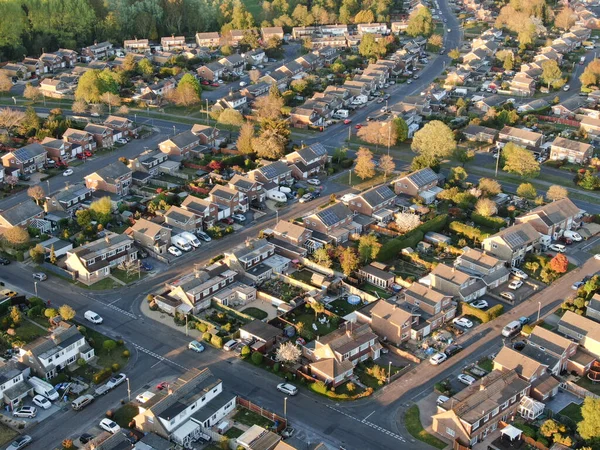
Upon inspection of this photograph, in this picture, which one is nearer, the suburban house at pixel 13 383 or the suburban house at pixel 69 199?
the suburban house at pixel 13 383

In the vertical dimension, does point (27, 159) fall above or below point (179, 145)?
above

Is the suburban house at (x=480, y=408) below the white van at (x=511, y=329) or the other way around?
the other way around

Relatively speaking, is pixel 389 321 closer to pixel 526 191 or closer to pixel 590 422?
pixel 590 422

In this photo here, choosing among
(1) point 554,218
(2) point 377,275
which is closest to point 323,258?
(2) point 377,275

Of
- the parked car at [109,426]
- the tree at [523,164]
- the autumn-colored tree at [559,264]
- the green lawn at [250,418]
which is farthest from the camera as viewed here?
the tree at [523,164]

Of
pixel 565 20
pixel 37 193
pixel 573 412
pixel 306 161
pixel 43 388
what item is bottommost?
pixel 573 412

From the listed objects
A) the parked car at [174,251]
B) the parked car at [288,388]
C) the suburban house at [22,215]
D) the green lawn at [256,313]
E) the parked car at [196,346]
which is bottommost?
the parked car at [288,388]

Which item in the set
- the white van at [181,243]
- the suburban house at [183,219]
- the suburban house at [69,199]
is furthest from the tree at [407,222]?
the suburban house at [69,199]

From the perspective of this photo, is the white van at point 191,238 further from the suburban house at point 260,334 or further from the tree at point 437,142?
the tree at point 437,142

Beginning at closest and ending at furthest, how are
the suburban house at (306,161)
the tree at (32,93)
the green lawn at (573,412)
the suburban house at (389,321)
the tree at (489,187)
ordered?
the green lawn at (573,412) → the suburban house at (389,321) → the tree at (489,187) → the suburban house at (306,161) → the tree at (32,93)
